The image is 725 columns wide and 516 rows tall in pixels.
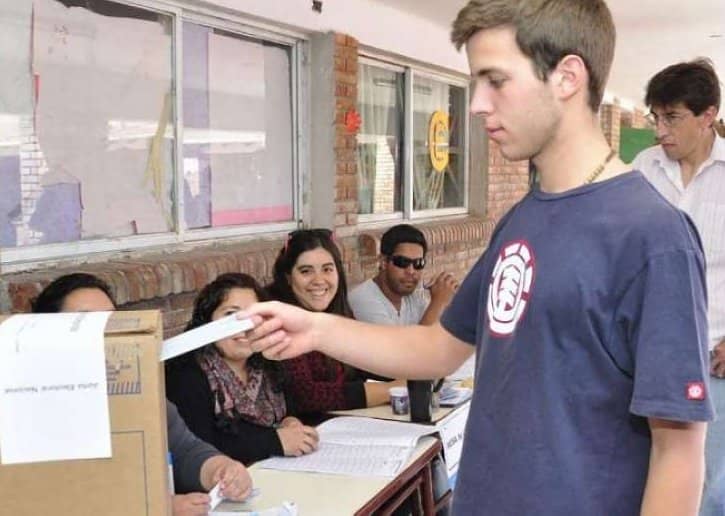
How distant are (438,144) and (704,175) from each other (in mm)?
3671

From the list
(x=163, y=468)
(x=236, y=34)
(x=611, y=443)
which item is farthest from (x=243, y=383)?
(x=236, y=34)

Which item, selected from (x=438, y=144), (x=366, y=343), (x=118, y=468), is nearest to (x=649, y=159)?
(x=366, y=343)

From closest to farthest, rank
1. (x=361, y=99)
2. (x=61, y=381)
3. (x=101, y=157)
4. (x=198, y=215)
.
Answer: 1. (x=61, y=381)
2. (x=101, y=157)
3. (x=198, y=215)
4. (x=361, y=99)

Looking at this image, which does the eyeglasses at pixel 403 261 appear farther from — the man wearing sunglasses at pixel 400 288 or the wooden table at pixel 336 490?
the wooden table at pixel 336 490

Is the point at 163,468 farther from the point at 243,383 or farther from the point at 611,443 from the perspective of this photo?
the point at 243,383

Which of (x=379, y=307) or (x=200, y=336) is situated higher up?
(x=200, y=336)

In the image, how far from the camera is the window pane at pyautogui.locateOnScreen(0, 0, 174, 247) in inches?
107

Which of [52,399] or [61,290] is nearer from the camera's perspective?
[52,399]

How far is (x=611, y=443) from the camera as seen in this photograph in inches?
45.5

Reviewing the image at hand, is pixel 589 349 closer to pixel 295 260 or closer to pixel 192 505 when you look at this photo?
pixel 192 505

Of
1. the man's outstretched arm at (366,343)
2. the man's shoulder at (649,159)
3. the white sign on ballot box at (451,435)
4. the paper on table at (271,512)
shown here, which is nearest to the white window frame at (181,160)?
the paper on table at (271,512)

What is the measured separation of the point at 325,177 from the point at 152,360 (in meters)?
3.31

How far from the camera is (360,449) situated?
7.70 feet

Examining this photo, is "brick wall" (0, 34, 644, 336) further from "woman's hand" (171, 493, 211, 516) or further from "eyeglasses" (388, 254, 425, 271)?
"woman's hand" (171, 493, 211, 516)
